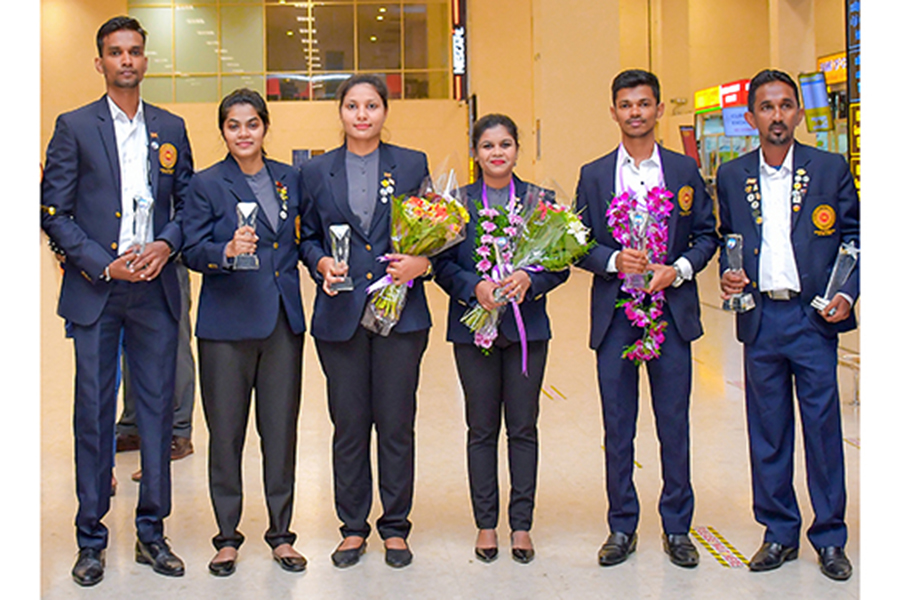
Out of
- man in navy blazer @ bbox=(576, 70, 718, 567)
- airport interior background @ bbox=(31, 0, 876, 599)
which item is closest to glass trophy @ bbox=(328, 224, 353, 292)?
airport interior background @ bbox=(31, 0, 876, 599)

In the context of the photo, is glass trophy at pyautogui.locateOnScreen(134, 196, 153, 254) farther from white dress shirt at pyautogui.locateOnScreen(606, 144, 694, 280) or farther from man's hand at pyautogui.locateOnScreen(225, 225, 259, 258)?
white dress shirt at pyautogui.locateOnScreen(606, 144, 694, 280)

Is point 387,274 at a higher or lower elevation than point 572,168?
lower

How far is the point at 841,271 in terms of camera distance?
3.84 meters

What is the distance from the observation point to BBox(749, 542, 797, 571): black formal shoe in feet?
13.0

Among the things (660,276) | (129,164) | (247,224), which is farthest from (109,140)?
(660,276)

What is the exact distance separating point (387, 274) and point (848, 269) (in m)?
1.90

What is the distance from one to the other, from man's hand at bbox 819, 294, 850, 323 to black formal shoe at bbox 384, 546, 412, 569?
6.70 ft

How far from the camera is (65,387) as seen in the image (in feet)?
26.2

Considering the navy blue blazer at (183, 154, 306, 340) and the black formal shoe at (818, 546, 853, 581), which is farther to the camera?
the navy blue blazer at (183, 154, 306, 340)

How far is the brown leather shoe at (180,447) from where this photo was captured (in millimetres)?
5840

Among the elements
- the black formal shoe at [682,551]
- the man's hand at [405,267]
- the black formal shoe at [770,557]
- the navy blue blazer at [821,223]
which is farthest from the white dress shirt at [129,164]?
the black formal shoe at [770,557]

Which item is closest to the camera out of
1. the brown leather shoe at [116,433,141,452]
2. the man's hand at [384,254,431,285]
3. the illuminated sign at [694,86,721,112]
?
the man's hand at [384,254,431,285]
